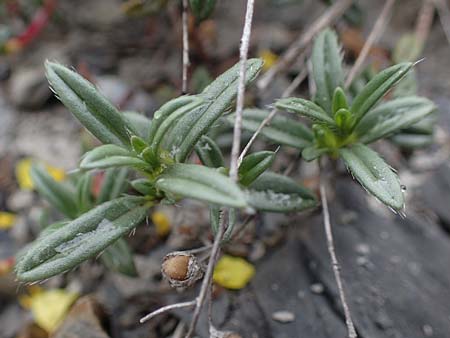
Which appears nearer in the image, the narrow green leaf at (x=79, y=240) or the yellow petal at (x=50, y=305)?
the narrow green leaf at (x=79, y=240)

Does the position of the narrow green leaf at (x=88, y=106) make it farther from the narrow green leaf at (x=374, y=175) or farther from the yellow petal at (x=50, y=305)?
the yellow petal at (x=50, y=305)

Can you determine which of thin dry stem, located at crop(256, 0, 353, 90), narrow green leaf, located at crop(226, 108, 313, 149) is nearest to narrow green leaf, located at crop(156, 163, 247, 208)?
narrow green leaf, located at crop(226, 108, 313, 149)

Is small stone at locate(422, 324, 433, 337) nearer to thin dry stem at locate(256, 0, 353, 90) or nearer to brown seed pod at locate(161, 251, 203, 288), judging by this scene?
brown seed pod at locate(161, 251, 203, 288)

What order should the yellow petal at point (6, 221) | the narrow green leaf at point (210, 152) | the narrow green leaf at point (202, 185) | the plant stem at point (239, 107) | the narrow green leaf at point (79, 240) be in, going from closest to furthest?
the narrow green leaf at point (202, 185) → the plant stem at point (239, 107) → the narrow green leaf at point (79, 240) → the narrow green leaf at point (210, 152) → the yellow petal at point (6, 221)

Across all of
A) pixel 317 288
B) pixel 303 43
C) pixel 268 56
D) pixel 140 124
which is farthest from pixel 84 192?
pixel 268 56

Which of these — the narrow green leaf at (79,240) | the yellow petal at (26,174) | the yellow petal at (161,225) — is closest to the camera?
the narrow green leaf at (79,240)

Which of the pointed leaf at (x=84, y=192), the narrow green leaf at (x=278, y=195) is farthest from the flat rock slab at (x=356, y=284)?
the pointed leaf at (x=84, y=192)

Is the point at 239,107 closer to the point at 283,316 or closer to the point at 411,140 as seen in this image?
the point at 283,316
